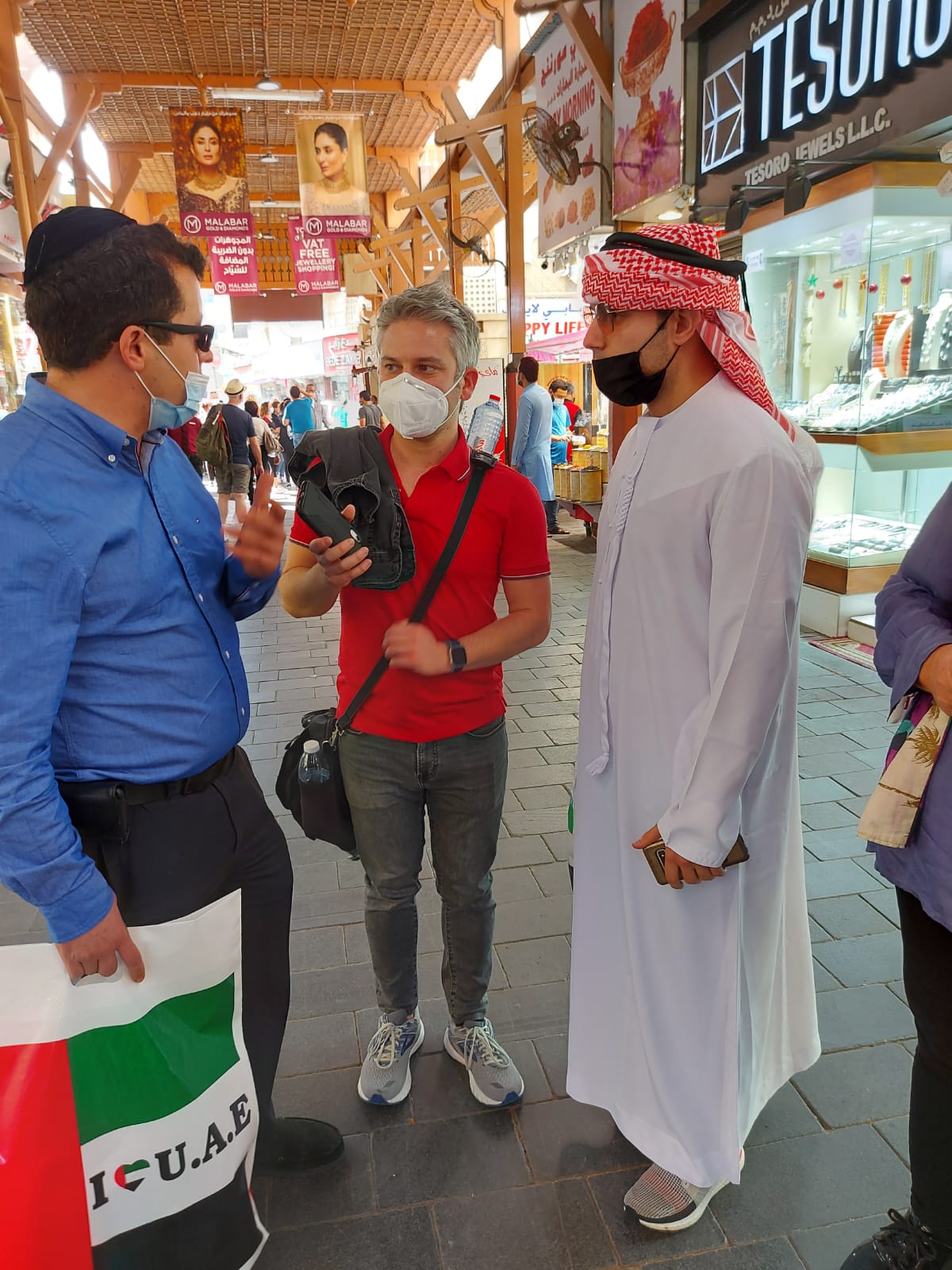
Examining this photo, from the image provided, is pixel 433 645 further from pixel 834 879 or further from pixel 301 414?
pixel 301 414

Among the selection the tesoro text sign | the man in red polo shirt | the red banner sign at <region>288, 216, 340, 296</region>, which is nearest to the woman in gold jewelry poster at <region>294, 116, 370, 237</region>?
the red banner sign at <region>288, 216, 340, 296</region>

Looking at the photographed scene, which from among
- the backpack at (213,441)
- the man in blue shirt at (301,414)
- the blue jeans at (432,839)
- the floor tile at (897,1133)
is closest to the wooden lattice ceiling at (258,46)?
the backpack at (213,441)

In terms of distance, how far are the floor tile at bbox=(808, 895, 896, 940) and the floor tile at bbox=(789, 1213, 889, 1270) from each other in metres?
1.06

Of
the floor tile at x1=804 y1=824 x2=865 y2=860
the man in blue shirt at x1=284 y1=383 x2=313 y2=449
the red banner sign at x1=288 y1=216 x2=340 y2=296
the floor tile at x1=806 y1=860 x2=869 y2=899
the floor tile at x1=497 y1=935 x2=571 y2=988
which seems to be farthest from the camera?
the man in blue shirt at x1=284 y1=383 x2=313 y2=449

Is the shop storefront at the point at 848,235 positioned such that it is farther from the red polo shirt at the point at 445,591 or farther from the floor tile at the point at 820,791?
the red polo shirt at the point at 445,591

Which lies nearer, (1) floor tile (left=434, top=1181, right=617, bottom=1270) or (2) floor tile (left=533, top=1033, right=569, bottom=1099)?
(1) floor tile (left=434, top=1181, right=617, bottom=1270)

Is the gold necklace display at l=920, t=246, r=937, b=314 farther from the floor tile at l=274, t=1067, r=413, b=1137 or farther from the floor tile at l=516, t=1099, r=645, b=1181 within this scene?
the floor tile at l=274, t=1067, r=413, b=1137

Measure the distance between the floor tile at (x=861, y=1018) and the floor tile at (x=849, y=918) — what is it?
0.28m

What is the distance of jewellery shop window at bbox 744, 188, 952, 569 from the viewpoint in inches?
210

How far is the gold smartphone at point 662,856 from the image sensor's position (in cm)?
157

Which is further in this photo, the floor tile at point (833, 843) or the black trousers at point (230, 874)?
the floor tile at point (833, 843)

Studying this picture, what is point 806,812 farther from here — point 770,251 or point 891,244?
point 770,251

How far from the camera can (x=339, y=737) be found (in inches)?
79.4

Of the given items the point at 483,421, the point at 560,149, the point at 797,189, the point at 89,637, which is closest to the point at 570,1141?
the point at 89,637
